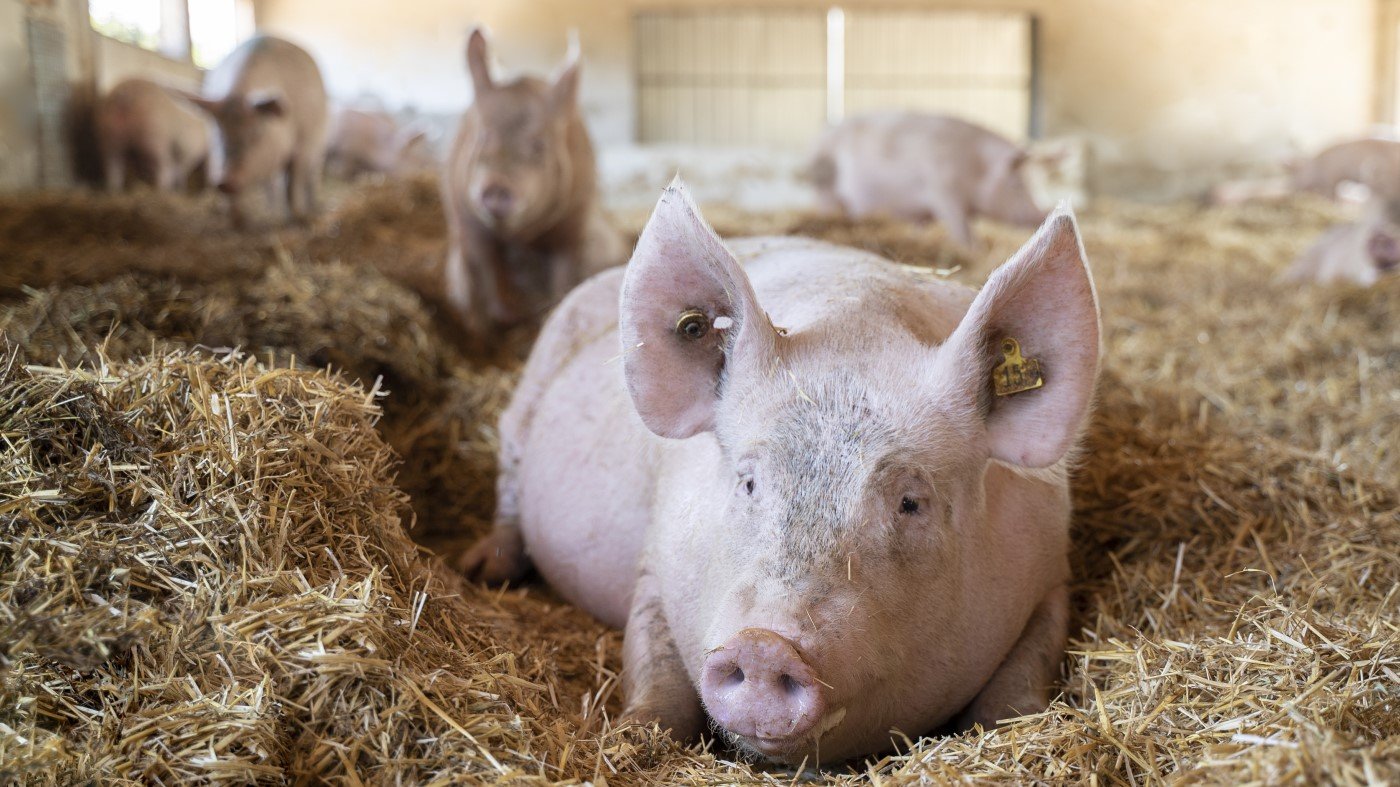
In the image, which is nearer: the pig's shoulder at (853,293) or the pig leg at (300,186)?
the pig's shoulder at (853,293)

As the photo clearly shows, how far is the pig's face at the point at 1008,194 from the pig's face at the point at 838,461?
28.2 feet

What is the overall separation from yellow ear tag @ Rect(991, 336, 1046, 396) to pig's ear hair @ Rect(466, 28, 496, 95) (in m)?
4.81

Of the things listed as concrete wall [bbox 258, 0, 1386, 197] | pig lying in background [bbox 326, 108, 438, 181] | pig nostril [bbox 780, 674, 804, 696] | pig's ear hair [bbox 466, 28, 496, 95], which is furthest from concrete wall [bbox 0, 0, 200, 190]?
pig nostril [bbox 780, 674, 804, 696]

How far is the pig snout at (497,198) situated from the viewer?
248 inches

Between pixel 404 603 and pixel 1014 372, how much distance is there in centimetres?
135

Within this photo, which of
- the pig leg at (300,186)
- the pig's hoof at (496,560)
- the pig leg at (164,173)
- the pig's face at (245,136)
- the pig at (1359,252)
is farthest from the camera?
the pig leg at (164,173)

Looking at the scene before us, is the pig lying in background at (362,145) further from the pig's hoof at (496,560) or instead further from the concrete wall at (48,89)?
the pig's hoof at (496,560)

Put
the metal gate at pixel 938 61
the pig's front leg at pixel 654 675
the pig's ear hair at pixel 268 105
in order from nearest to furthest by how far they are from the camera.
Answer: the pig's front leg at pixel 654 675 → the pig's ear hair at pixel 268 105 → the metal gate at pixel 938 61

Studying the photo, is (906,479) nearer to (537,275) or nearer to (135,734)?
(135,734)

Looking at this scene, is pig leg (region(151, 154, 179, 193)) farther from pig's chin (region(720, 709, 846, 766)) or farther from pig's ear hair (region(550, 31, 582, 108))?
pig's chin (region(720, 709, 846, 766))

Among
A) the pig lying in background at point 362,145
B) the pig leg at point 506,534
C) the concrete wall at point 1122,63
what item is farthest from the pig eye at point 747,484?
the concrete wall at point 1122,63

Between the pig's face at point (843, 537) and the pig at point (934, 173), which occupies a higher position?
the pig at point (934, 173)

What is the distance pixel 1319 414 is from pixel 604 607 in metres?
3.07

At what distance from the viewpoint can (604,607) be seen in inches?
130
